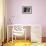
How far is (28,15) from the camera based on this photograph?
2381 mm

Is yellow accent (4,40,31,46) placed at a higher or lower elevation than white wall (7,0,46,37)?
lower

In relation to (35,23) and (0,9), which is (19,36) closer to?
(35,23)

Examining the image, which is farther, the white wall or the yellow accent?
the white wall

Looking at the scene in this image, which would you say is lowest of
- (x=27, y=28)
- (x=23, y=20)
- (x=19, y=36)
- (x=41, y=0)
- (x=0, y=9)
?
(x=19, y=36)

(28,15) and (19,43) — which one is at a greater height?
(28,15)

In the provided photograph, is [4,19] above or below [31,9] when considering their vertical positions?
below

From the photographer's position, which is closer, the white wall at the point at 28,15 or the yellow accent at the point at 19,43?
the yellow accent at the point at 19,43

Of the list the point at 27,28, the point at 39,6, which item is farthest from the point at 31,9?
the point at 27,28

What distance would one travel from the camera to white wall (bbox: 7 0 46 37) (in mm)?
2373

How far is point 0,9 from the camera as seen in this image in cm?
232

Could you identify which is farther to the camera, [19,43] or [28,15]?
[28,15]

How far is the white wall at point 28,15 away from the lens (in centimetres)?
237

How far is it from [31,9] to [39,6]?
0.16 metres

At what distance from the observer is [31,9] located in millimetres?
2381
